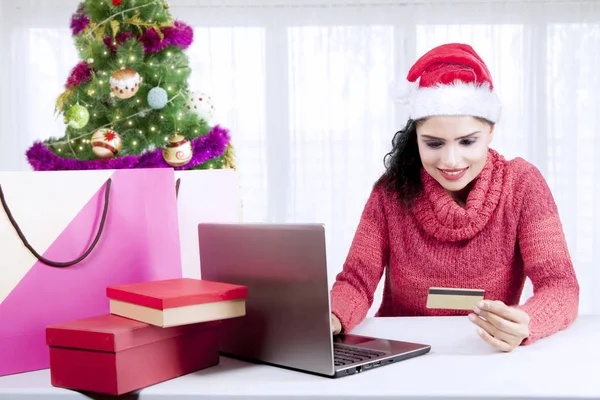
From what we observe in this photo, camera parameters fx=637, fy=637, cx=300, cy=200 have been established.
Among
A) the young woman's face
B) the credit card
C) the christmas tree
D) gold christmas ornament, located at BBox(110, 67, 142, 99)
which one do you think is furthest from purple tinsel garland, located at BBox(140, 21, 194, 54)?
the credit card

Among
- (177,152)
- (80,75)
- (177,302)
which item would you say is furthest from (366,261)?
(80,75)

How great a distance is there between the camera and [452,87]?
4.59ft

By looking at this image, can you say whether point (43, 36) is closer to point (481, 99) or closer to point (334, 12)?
point (334, 12)

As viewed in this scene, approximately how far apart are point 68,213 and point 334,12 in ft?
10.9

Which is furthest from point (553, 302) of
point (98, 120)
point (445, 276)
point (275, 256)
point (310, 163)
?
point (310, 163)

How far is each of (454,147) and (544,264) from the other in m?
0.30

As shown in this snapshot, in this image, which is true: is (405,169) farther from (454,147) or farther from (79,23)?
(79,23)

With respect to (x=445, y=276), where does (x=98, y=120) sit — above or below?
above

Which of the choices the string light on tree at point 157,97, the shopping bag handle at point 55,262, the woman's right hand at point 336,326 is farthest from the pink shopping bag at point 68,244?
the string light on tree at point 157,97

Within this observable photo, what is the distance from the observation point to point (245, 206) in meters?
4.17

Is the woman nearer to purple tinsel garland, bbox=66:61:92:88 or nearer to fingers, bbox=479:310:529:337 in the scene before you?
fingers, bbox=479:310:529:337

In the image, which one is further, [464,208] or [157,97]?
[157,97]

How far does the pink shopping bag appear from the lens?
0.96 meters

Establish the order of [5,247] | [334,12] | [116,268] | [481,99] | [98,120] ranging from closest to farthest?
1. [5,247]
2. [116,268]
3. [481,99]
4. [98,120]
5. [334,12]
